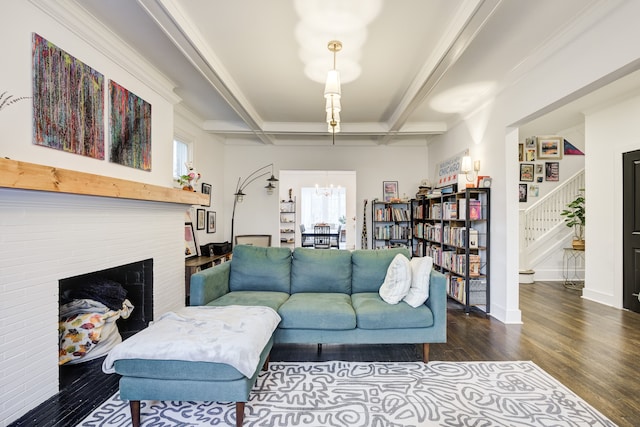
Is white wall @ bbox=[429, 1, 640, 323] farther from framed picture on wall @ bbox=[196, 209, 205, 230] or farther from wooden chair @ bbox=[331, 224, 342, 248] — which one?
framed picture on wall @ bbox=[196, 209, 205, 230]

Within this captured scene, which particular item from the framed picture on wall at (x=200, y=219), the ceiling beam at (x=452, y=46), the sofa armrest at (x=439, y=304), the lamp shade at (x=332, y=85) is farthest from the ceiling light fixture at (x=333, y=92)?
the framed picture on wall at (x=200, y=219)

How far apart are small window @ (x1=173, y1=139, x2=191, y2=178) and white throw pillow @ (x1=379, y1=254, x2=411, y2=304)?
11.5ft

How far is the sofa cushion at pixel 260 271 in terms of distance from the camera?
3.08 meters

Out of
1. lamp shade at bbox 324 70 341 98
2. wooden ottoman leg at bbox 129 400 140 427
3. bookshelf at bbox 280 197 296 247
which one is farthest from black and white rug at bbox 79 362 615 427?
bookshelf at bbox 280 197 296 247

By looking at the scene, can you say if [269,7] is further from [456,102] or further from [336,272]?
[456,102]

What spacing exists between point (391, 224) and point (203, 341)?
484 centimetres

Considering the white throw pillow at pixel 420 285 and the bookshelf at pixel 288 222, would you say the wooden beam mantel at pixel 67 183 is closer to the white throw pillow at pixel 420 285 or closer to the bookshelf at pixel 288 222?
the white throw pillow at pixel 420 285

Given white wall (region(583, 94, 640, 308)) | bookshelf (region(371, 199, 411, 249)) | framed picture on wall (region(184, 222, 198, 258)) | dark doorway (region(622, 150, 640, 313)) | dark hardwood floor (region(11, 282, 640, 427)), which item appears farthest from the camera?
bookshelf (region(371, 199, 411, 249))

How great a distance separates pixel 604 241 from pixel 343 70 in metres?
4.31

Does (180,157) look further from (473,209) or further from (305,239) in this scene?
(473,209)

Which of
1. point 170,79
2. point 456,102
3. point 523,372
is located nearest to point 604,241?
point 456,102

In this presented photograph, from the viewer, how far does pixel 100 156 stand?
2.57m

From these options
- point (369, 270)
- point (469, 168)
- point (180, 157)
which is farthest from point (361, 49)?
point (180, 157)

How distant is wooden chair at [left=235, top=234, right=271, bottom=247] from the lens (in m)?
5.91
